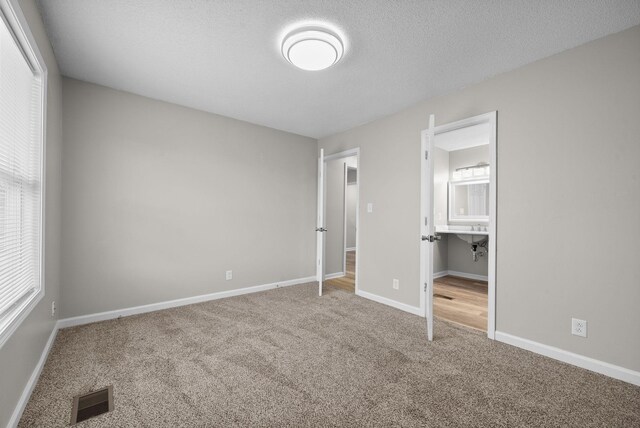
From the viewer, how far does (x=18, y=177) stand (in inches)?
64.5

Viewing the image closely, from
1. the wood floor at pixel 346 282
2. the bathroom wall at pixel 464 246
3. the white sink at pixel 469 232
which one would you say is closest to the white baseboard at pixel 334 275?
the wood floor at pixel 346 282

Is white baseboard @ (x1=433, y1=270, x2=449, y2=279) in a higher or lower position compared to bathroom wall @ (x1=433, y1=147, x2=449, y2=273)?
lower

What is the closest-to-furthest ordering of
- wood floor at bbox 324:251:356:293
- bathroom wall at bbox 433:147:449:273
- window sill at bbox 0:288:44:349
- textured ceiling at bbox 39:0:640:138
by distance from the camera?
window sill at bbox 0:288:44:349, textured ceiling at bbox 39:0:640:138, wood floor at bbox 324:251:356:293, bathroom wall at bbox 433:147:449:273

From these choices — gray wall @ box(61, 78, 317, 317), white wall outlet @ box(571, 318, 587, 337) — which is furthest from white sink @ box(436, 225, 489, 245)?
gray wall @ box(61, 78, 317, 317)

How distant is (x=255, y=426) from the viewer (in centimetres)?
145

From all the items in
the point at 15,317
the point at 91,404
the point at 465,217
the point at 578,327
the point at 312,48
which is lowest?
the point at 91,404

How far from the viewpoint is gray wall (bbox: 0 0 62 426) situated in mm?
1369

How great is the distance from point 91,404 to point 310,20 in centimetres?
272

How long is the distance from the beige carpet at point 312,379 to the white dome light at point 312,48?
2289mm

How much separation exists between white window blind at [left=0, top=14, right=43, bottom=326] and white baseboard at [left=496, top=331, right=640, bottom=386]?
333cm

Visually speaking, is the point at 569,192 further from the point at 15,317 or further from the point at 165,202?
the point at 165,202

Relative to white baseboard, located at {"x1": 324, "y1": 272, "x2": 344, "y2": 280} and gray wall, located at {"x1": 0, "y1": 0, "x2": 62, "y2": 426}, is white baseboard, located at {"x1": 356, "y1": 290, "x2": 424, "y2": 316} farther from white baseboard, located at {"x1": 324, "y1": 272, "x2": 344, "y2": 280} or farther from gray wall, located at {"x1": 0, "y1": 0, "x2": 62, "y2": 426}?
gray wall, located at {"x1": 0, "y1": 0, "x2": 62, "y2": 426}

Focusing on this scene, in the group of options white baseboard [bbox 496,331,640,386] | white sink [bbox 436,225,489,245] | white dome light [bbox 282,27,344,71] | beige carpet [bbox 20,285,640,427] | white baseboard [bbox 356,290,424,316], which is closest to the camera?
beige carpet [bbox 20,285,640,427]

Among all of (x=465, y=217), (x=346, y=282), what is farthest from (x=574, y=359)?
(x=465, y=217)
